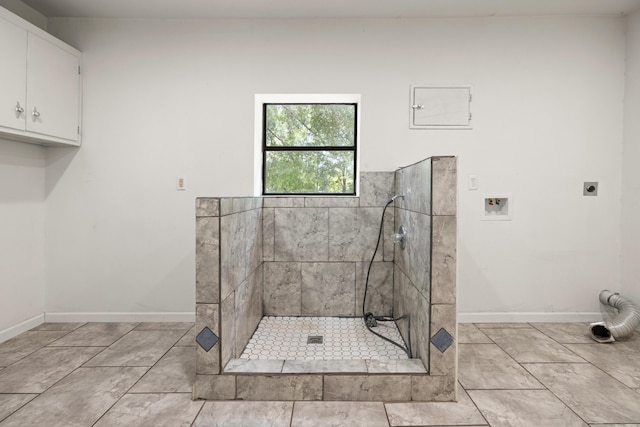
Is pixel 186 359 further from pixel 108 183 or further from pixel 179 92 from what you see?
pixel 179 92

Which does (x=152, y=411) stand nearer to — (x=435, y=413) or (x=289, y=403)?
(x=289, y=403)

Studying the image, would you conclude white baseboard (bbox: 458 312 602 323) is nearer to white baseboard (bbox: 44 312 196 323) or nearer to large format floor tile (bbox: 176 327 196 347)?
large format floor tile (bbox: 176 327 196 347)

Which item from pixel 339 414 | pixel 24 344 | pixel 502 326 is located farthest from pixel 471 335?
pixel 24 344

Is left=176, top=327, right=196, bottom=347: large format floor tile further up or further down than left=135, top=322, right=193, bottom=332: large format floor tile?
further down

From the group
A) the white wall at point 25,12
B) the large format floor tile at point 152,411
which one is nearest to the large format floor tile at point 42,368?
the large format floor tile at point 152,411

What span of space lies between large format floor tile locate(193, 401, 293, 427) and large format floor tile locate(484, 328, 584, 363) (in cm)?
146

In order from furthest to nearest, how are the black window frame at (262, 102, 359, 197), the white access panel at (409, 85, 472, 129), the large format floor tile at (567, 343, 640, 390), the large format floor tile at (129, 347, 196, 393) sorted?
1. the black window frame at (262, 102, 359, 197)
2. the white access panel at (409, 85, 472, 129)
3. the large format floor tile at (567, 343, 640, 390)
4. the large format floor tile at (129, 347, 196, 393)

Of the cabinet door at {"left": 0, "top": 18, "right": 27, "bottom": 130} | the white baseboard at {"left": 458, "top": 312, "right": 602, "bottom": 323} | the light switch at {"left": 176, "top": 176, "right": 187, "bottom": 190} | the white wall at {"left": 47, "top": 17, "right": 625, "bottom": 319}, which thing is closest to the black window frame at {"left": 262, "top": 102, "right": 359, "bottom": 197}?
the white wall at {"left": 47, "top": 17, "right": 625, "bottom": 319}

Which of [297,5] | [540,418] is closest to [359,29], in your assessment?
[297,5]

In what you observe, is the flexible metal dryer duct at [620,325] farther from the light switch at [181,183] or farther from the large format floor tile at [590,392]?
the light switch at [181,183]

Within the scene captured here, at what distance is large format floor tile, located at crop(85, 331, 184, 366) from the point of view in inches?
83.1

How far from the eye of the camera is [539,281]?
2805mm

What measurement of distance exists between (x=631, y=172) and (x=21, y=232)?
4527 millimetres

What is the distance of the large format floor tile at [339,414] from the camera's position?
1.53m
